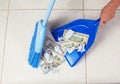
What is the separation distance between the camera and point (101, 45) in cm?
118

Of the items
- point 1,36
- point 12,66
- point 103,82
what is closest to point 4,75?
point 12,66

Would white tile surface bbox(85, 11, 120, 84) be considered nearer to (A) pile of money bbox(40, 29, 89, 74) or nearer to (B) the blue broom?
(A) pile of money bbox(40, 29, 89, 74)

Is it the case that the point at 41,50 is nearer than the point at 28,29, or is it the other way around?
the point at 41,50

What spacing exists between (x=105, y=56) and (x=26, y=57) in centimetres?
39

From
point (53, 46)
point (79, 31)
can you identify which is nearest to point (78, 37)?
point (79, 31)

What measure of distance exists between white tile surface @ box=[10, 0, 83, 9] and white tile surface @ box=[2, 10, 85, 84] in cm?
3

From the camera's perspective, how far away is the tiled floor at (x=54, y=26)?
1.11m

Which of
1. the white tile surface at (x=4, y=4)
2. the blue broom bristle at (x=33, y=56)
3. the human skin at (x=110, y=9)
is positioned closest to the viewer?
the human skin at (x=110, y=9)

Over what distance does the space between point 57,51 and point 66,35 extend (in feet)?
0.30

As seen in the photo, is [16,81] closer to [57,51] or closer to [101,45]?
[57,51]

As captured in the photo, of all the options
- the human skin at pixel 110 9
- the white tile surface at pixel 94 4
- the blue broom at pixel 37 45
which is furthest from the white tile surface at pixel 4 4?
the human skin at pixel 110 9

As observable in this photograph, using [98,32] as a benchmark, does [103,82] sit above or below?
below

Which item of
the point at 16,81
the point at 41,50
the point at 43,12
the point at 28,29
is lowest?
the point at 16,81

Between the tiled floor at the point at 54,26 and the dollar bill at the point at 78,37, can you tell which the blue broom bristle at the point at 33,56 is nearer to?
the tiled floor at the point at 54,26
